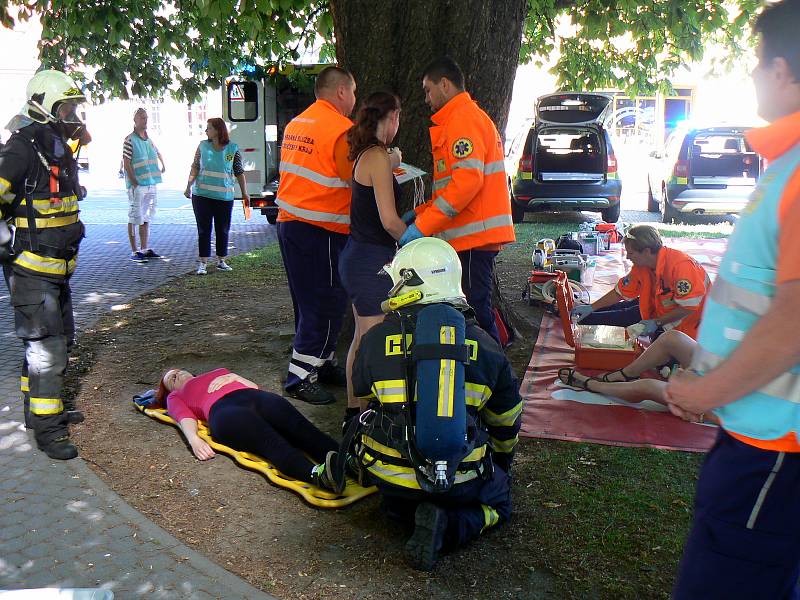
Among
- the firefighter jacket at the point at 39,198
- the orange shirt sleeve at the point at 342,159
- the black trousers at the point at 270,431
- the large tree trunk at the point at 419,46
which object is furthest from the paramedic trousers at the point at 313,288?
the firefighter jacket at the point at 39,198

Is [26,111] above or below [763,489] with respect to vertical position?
above

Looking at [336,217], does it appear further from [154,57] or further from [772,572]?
[154,57]

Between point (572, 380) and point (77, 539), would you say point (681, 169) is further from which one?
point (77, 539)

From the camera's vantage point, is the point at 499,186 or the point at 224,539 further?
the point at 499,186

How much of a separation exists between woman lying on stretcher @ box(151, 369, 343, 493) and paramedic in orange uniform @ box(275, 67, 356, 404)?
79 centimetres

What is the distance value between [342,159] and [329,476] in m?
2.07

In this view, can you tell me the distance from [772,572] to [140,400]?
4217 mm

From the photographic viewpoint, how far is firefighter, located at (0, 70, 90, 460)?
4.36 meters

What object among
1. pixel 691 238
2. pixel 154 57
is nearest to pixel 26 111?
pixel 154 57

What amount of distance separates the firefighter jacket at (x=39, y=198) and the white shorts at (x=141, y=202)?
6258mm

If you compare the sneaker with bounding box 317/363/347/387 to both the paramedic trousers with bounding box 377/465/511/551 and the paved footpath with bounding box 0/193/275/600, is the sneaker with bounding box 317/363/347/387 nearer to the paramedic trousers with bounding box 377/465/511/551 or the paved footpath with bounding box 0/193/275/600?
the paved footpath with bounding box 0/193/275/600

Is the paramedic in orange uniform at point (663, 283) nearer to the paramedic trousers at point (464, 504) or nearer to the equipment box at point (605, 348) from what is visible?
the equipment box at point (605, 348)

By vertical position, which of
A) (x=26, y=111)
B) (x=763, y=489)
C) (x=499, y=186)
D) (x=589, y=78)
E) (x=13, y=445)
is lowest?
(x=13, y=445)

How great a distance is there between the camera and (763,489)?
1.86 metres
